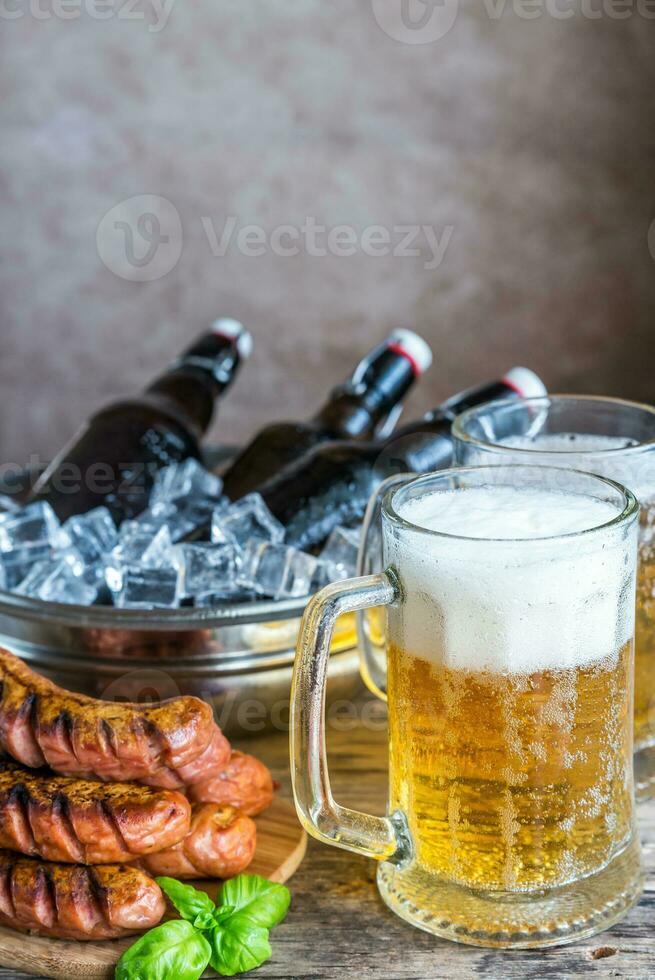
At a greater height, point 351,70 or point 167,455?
point 351,70

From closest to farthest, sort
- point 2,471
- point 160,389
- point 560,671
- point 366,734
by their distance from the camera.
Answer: point 560,671 → point 366,734 → point 2,471 → point 160,389

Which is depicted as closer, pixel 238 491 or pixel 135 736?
pixel 135 736

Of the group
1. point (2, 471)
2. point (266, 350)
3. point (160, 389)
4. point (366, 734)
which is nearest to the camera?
point (366, 734)

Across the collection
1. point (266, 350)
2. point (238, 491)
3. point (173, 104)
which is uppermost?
point (173, 104)

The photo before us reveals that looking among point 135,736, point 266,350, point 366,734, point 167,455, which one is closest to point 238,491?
point 167,455

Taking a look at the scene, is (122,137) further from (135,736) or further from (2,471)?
(135,736)
